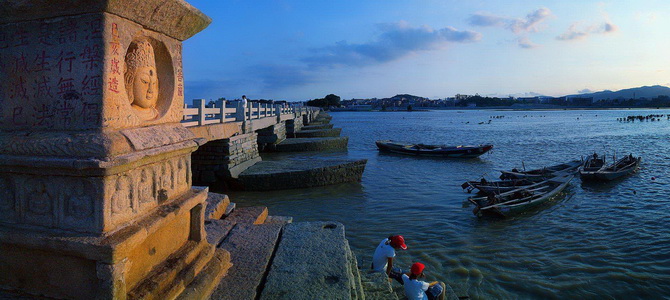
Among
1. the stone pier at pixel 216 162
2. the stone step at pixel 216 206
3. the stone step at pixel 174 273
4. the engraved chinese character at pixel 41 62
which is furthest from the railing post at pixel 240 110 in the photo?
the engraved chinese character at pixel 41 62

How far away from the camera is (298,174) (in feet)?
38.5

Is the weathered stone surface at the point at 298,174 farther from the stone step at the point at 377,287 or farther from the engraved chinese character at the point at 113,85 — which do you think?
the engraved chinese character at the point at 113,85

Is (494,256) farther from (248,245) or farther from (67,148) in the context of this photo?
(67,148)

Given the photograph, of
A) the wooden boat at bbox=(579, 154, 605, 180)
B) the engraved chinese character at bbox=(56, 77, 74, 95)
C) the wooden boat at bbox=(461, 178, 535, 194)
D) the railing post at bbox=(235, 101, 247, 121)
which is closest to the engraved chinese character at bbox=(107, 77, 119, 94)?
the engraved chinese character at bbox=(56, 77, 74, 95)

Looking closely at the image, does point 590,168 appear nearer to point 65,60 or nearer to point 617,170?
point 617,170

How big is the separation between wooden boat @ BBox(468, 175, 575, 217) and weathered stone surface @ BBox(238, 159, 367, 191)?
440 centimetres

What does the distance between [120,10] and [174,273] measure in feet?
5.55

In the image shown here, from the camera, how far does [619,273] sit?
662cm

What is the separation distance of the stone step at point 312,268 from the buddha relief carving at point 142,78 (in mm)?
1655

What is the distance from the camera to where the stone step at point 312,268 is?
3096mm

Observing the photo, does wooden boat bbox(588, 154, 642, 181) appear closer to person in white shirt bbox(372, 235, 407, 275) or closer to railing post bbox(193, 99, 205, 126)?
person in white shirt bbox(372, 235, 407, 275)

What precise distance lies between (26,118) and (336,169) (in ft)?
34.5

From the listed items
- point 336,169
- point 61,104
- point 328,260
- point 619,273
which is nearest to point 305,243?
point 328,260

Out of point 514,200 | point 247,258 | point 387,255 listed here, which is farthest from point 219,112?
point 514,200
